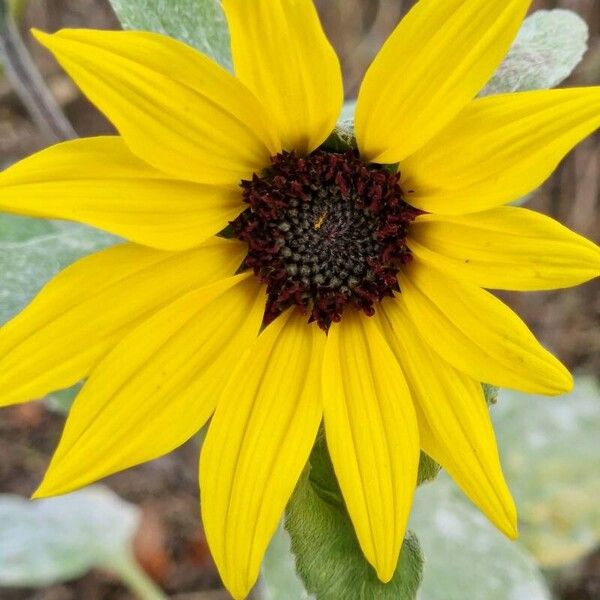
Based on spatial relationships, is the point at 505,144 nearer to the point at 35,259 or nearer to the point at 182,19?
the point at 182,19

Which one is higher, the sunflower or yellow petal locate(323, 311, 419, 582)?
the sunflower

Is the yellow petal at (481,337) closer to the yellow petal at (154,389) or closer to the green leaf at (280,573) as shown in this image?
the yellow petal at (154,389)

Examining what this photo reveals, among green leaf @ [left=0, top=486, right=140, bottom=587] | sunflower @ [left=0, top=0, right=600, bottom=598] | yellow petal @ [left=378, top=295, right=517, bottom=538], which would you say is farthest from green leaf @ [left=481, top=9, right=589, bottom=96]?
green leaf @ [left=0, top=486, right=140, bottom=587]

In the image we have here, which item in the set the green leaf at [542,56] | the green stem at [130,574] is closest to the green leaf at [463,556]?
the green stem at [130,574]

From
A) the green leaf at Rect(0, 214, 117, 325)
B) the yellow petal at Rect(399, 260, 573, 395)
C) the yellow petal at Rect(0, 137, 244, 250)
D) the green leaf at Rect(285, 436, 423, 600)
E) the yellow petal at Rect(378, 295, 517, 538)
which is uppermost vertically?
the yellow petal at Rect(0, 137, 244, 250)

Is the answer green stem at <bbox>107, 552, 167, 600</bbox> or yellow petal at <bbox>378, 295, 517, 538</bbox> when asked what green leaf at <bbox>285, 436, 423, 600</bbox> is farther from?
green stem at <bbox>107, 552, 167, 600</bbox>

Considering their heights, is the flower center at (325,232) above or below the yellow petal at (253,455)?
above
